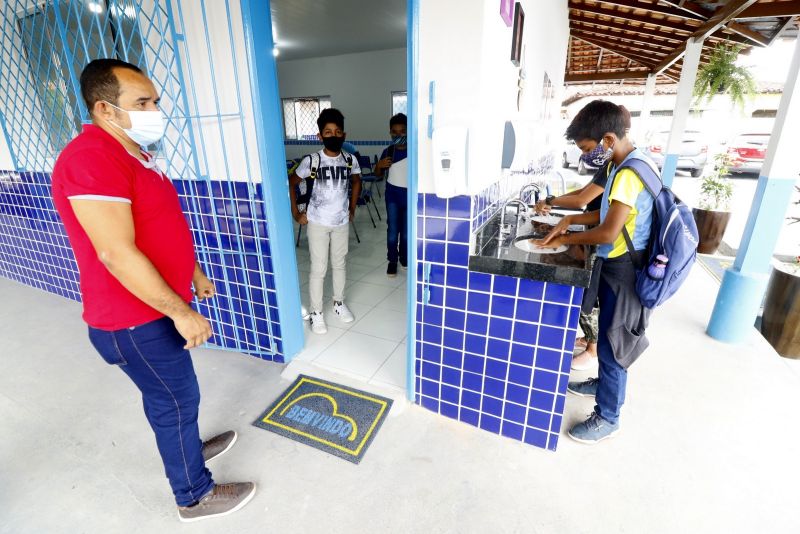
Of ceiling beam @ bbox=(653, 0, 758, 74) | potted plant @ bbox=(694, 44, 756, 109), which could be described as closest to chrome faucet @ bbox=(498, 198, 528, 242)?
ceiling beam @ bbox=(653, 0, 758, 74)

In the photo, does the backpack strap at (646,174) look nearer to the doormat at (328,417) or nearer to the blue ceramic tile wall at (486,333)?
the blue ceramic tile wall at (486,333)

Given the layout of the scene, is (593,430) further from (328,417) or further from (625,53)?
(625,53)

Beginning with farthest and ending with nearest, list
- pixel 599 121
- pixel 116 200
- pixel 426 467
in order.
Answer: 1. pixel 426 467
2. pixel 599 121
3. pixel 116 200

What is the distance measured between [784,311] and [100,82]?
404 cm

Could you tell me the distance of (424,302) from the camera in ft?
5.80

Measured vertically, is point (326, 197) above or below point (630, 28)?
below

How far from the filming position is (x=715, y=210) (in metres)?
4.40

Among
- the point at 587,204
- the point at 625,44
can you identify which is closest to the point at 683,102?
the point at 625,44

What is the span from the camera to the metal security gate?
73.9 inches

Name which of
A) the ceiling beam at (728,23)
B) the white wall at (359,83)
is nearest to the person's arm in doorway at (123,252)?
the ceiling beam at (728,23)

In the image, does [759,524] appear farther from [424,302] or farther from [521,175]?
[521,175]

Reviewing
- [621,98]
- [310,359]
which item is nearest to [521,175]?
[310,359]

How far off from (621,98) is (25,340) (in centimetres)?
1615

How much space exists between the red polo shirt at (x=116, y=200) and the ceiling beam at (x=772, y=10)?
16.5 feet
